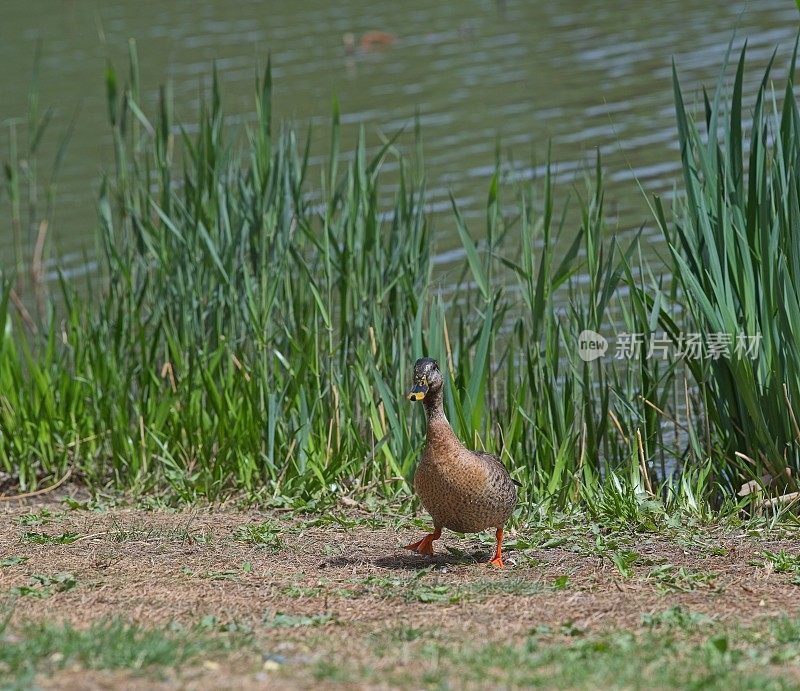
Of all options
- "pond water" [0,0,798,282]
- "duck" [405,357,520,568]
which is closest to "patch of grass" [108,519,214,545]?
"duck" [405,357,520,568]

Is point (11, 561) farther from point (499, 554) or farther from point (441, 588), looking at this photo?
point (499, 554)

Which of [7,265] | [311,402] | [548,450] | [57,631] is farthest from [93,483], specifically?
[7,265]

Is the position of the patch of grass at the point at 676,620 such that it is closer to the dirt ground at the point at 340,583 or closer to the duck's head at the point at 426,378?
the dirt ground at the point at 340,583

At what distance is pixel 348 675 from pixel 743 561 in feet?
6.21

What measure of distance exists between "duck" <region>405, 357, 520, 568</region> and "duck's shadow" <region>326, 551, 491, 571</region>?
5.9 inches

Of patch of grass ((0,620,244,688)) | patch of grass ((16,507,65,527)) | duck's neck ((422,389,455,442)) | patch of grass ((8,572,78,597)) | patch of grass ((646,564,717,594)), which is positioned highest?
duck's neck ((422,389,455,442))

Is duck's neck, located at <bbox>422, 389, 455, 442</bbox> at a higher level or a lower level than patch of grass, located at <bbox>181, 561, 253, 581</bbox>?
higher

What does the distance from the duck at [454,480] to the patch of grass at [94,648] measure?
1.17 m

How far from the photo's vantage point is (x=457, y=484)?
4.45 m

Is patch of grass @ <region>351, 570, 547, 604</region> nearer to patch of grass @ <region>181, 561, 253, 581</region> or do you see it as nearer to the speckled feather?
the speckled feather

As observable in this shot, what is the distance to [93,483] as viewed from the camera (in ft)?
21.0

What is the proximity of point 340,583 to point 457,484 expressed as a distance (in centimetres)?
56

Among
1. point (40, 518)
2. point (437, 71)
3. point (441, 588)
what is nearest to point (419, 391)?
point (441, 588)

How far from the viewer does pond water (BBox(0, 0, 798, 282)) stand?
11.7 metres
